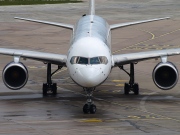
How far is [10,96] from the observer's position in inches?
1613

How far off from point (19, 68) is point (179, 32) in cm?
3558

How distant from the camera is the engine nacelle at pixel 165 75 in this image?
3788 cm

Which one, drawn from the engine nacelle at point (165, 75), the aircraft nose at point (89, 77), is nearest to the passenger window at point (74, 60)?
the aircraft nose at point (89, 77)

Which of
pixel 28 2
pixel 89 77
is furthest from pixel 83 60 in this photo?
pixel 28 2

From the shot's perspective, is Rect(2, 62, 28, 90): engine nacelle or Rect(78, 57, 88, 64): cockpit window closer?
Rect(78, 57, 88, 64): cockpit window

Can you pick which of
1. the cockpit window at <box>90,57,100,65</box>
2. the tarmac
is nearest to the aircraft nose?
the cockpit window at <box>90,57,100,65</box>

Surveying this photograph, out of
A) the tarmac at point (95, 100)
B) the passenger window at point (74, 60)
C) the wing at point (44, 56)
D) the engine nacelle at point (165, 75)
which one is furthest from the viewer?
the wing at point (44, 56)

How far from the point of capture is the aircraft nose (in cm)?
3441

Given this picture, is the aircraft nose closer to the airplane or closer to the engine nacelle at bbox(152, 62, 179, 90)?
the airplane

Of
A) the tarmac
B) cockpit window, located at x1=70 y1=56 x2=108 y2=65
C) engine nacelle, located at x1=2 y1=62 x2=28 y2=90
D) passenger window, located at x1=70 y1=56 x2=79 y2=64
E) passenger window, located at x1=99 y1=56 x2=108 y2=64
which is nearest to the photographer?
the tarmac

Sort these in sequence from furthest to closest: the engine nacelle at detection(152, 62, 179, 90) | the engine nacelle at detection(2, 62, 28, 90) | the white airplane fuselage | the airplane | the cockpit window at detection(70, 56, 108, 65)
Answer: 1. the engine nacelle at detection(152, 62, 179, 90)
2. the engine nacelle at detection(2, 62, 28, 90)
3. the cockpit window at detection(70, 56, 108, 65)
4. the airplane
5. the white airplane fuselage

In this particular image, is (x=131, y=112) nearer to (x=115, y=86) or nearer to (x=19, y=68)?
(x=19, y=68)

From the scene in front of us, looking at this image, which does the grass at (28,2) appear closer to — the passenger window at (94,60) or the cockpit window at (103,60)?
the cockpit window at (103,60)

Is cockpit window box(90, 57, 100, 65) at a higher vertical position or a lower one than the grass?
lower
